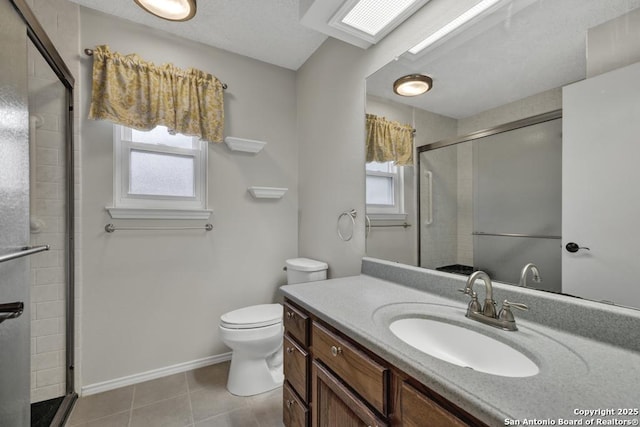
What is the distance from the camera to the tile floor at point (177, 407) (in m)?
1.58

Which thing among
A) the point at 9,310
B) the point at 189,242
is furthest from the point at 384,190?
the point at 9,310

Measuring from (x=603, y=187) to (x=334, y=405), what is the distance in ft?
3.87

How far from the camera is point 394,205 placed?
1627 millimetres

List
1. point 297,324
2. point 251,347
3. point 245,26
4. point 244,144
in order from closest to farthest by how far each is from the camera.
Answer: point 297,324, point 251,347, point 245,26, point 244,144

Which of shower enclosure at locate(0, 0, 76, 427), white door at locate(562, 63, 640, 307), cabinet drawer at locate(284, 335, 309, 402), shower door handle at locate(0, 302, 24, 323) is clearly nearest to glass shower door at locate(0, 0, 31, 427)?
shower door handle at locate(0, 302, 24, 323)

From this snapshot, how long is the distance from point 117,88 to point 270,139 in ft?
3.77

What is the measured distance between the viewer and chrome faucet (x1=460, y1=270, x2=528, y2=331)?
0.89 meters

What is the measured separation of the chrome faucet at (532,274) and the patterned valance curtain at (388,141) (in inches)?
28.8

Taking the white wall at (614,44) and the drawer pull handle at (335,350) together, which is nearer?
the white wall at (614,44)

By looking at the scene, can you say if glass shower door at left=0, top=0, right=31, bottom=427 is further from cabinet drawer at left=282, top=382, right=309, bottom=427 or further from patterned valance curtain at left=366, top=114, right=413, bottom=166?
patterned valance curtain at left=366, top=114, right=413, bottom=166

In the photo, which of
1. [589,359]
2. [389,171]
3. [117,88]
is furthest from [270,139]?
[589,359]

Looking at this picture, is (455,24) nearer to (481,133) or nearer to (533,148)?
(481,133)

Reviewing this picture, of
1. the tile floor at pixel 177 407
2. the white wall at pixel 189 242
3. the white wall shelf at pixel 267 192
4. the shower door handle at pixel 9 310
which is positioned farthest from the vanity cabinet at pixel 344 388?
the white wall shelf at pixel 267 192

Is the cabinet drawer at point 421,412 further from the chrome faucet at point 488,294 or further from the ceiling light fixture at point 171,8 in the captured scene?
the ceiling light fixture at point 171,8
